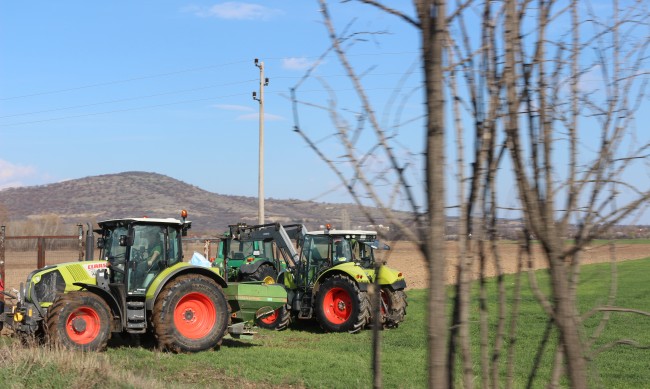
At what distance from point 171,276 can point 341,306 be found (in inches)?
184

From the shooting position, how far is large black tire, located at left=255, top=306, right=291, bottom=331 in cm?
1719

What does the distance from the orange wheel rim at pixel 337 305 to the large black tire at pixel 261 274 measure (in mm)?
3146

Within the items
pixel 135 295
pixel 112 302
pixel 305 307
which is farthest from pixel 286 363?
pixel 305 307

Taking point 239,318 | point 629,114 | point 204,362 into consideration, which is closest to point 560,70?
point 629,114

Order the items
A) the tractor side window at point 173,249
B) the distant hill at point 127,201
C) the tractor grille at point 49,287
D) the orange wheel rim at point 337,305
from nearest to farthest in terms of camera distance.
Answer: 1. the tractor grille at point 49,287
2. the tractor side window at point 173,249
3. the orange wheel rim at point 337,305
4. the distant hill at point 127,201

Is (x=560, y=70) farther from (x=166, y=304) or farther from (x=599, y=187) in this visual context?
(x=166, y=304)

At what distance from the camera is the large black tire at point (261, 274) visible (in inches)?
783

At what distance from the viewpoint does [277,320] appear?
678 inches

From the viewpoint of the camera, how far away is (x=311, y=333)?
55.7ft

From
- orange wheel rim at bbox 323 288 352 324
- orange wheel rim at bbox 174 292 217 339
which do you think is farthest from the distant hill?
orange wheel rim at bbox 174 292 217 339

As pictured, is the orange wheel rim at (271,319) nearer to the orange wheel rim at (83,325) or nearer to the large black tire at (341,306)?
the large black tire at (341,306)

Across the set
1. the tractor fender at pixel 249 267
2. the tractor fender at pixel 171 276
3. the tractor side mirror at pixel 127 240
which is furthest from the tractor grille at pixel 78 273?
the tractor fender at pixel 249 267

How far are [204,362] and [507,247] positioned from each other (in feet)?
29.9

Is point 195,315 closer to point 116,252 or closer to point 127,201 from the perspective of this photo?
point 116,252
